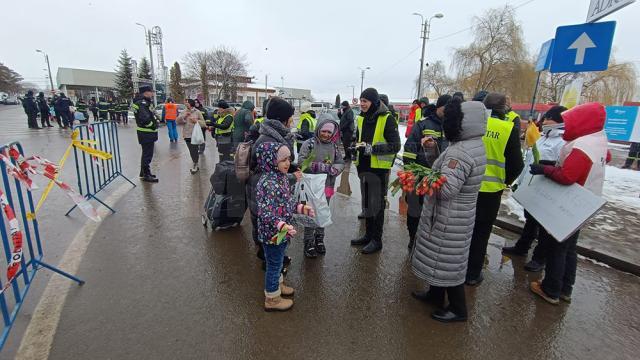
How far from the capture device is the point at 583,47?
168 inches

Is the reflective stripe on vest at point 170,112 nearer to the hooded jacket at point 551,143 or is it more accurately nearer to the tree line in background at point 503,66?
the hooded jacket at point 551,143

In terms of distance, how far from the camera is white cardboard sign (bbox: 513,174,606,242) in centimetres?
279

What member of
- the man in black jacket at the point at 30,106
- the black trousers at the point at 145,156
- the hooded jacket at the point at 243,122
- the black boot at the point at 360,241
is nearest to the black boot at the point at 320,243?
the black boot at the point at 360,241

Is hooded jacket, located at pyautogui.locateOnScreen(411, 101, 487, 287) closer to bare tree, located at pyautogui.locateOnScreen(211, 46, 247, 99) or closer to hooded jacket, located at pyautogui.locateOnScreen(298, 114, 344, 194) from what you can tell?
hooded jacket, located at pyautogui.locateOnScreen(298, 114, 344, 194)

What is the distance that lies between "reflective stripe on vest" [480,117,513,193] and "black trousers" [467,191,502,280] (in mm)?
84

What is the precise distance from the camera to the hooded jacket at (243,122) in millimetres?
6770

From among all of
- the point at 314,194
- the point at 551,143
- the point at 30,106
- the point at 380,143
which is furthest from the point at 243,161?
the point at 30,106

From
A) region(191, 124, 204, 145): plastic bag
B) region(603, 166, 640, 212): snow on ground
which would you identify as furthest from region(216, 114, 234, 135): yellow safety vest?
region(603, 166, 640, 212): snow on ground

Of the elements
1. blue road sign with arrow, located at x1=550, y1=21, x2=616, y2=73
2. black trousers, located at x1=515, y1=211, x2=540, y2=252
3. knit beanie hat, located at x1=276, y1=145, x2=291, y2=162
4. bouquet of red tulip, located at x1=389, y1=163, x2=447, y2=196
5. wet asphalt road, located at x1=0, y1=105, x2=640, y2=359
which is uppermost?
blue road sign with arrow, located at x1=550, y1=21, x2=616, y2=73

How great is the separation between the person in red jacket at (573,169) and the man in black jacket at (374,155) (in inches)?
59.5

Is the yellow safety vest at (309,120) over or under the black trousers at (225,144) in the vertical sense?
over

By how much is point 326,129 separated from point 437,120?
1.39m

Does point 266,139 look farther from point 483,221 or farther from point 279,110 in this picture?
point 483,221

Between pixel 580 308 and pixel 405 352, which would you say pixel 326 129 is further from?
pixel 580 308
